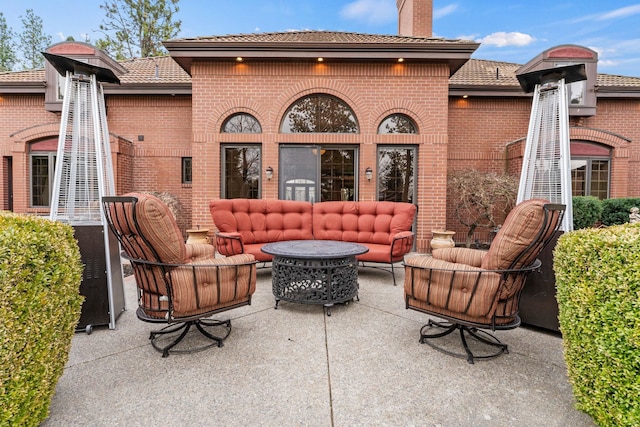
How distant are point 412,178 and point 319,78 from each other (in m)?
3.07

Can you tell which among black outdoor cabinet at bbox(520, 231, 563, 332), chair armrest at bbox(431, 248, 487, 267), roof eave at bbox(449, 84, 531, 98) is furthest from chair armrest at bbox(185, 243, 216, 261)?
roof eave at bbox(449, 84, 531, 98)

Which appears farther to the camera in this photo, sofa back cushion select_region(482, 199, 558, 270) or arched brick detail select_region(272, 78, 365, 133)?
arched brick detail select_region(272, 78, 365, 133)

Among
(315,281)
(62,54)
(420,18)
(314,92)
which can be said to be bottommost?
(315,281)

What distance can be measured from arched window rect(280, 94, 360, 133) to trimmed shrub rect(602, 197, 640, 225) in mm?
6378

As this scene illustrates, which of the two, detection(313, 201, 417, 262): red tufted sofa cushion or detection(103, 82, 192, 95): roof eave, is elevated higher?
detection(103, 82, 192, 95): roof eave

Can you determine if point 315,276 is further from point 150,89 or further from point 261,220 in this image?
point 150,89

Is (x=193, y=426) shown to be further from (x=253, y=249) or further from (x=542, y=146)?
(x=542, y=146)

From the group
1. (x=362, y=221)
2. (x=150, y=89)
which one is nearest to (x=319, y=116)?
(x=362, y=221)

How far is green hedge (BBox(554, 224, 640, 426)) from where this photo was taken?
1.41m

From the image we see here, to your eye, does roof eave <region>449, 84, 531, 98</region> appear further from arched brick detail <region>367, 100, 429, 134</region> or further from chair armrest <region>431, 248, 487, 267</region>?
chair armrest <region>431, 248, 487, 267</region>

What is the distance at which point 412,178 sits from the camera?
7.12 metres

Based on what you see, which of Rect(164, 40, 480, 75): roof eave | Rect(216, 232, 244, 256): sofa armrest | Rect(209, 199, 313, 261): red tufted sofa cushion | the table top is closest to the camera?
the table top

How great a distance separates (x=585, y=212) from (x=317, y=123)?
604cm

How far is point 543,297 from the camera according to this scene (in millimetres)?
2857
